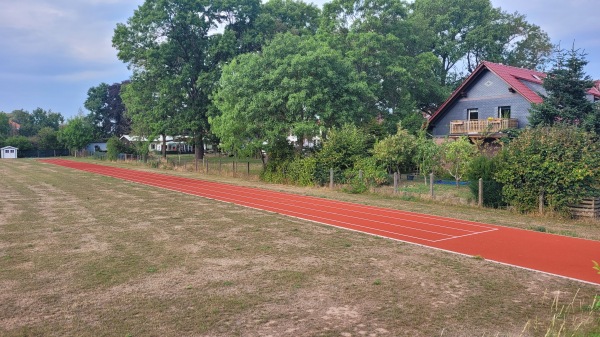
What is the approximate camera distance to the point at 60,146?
8162cm

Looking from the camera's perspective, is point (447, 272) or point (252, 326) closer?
point (252, 326)

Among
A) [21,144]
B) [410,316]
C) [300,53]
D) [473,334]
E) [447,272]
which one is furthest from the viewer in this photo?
[21,144]

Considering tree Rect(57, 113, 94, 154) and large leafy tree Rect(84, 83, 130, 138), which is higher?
large leafy tree Rect(84, 83, 130, 138)

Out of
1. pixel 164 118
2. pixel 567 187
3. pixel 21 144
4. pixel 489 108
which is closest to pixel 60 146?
pixel 21 144

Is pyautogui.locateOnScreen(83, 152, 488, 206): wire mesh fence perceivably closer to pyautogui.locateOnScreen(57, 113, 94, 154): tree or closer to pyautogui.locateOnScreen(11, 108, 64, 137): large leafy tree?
pyautogui.locateOnScreen(57, 113, 94, 154): tree

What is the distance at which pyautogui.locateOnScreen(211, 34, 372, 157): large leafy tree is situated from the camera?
955 inches

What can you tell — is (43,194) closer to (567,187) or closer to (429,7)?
(567,187)

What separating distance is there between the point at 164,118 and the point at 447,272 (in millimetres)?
36720

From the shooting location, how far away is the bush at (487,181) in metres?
15.3

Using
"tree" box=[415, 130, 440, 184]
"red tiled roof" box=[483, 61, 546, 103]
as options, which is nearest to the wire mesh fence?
"tree" box=[415, 130, 440, 184]

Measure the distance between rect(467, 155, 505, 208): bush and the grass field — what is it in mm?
3169

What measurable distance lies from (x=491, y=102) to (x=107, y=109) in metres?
69.6

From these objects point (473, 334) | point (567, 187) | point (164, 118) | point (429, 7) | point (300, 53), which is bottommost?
point (473, 334)

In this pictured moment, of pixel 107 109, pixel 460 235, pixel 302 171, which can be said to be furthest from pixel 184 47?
pixel 107 109
